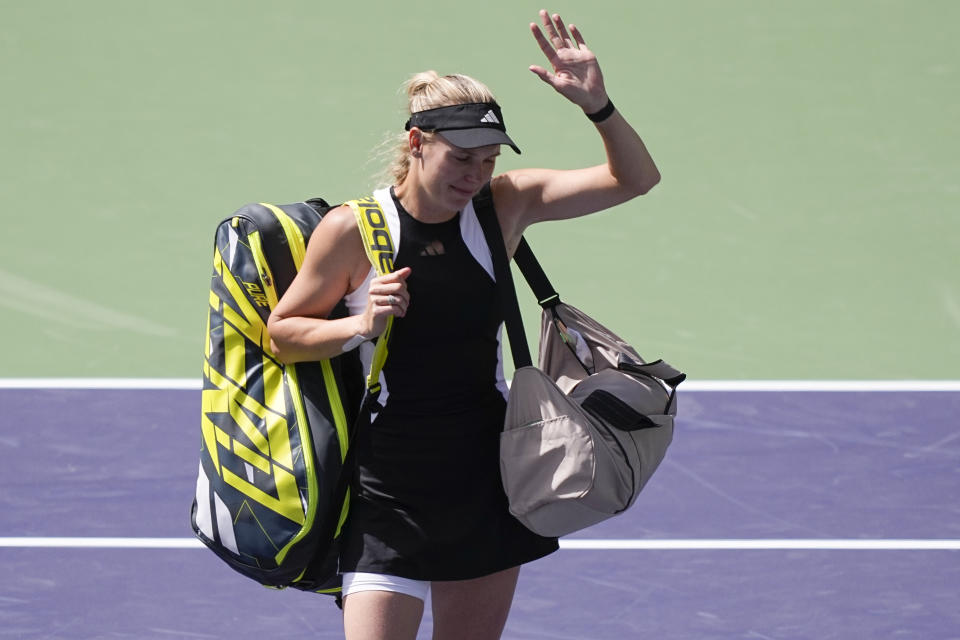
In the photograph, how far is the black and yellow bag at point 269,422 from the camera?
3.52 meters

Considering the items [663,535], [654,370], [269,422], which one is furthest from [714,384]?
[269,422]

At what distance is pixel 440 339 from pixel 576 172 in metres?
0.56

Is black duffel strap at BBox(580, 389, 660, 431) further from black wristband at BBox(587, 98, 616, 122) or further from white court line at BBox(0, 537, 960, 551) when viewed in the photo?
white court line at BBox(0, 537, 960, 551)

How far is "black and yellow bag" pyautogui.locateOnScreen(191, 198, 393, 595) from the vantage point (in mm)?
3521

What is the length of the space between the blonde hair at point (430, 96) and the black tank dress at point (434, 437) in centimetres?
18

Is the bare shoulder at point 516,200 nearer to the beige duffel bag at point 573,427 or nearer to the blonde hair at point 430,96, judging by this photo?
the beige duffel bag at point 573,427

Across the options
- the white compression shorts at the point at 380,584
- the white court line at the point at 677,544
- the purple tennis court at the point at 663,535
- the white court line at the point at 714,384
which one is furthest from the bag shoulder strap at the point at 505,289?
the white court line at the point at 714,384

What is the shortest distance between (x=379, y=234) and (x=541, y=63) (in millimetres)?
5740

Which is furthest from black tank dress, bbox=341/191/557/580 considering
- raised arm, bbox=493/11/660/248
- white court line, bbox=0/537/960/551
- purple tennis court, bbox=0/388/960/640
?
white court line, bbox=0/537/960/551

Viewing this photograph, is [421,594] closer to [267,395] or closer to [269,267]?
[267,395]

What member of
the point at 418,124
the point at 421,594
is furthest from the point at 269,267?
the point at 421,594

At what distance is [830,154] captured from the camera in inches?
351

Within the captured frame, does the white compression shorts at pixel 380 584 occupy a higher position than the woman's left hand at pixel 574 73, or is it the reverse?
the woman's left hand at pixel 574 73

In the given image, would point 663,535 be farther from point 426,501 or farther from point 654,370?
point 426,501
